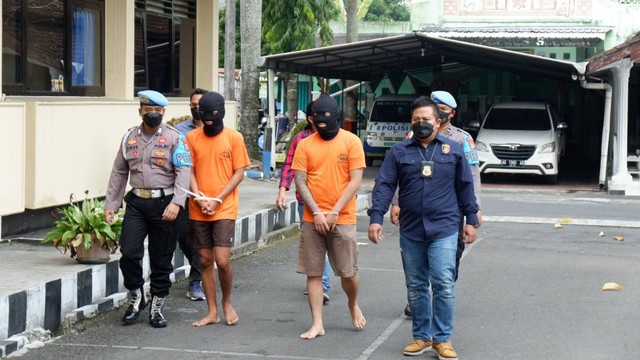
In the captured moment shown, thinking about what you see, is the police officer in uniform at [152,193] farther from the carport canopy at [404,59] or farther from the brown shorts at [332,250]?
the carport canopy at [404,59]

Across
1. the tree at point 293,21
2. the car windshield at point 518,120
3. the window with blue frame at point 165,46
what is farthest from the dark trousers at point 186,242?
the tree at point 293,21

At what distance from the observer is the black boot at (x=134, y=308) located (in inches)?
336

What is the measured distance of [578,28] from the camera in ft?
103

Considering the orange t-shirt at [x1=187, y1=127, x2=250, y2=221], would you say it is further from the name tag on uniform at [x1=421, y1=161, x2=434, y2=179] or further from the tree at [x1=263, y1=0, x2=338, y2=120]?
the tree at [x1=263, y1=0, x2=338, y2=120]

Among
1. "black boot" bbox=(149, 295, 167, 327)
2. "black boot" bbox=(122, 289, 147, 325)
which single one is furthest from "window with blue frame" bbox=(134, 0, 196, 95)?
"black boot" bbox=(149, 295, 167, 327)

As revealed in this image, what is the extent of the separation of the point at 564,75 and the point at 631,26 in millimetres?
5542

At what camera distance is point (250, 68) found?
2569cm

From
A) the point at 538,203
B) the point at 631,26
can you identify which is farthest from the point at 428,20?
the point at 538,203

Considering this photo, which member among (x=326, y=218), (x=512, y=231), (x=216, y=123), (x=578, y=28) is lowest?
(x=512, y=231)

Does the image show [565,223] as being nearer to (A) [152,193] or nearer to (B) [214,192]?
(B) [214,192]

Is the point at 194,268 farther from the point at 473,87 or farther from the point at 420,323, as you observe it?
the point at 473,87

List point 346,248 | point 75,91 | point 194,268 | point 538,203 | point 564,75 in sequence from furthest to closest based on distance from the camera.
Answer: point 564,75
point 538,203
point 75,91
point 194,268
point 346,248

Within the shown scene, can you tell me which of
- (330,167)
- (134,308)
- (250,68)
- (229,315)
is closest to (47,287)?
(134,308)

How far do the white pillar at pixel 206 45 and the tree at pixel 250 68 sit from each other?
287 inches
